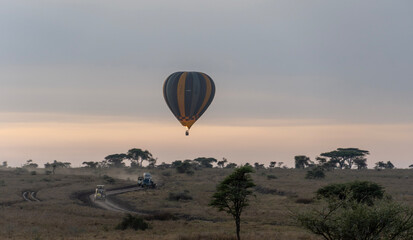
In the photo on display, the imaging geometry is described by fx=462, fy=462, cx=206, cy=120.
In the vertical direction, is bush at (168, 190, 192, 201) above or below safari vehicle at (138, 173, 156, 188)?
below

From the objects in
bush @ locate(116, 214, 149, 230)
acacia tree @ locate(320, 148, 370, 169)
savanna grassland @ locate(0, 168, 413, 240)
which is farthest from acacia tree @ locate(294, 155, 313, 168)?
bush @ locate(116, 214, 149, 230)

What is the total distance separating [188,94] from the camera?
83750 mm

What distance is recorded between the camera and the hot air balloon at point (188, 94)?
83.8 meters

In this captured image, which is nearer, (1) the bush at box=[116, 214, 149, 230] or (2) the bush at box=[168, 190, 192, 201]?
(1) the bush at box=[116, 214, 149, 230]

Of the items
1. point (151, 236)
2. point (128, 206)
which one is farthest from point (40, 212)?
point (151, 236)

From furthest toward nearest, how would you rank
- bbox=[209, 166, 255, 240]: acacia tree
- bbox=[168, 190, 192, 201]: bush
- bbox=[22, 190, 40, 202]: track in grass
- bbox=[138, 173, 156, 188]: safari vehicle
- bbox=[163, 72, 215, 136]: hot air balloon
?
bbox=[138, 173, 156, 188]: safari vehicle
bbox=[163, 72, 215, 136]: hot air balloon
bbox=[168, 190, 192, 201]: bush
bbox=[22, 190, 40, 202]: track in grass
bbox=[209, 166, 255, 240]: acacia tree

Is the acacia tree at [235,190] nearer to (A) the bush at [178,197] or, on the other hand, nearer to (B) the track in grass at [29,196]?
(A) the bush at [178,197]

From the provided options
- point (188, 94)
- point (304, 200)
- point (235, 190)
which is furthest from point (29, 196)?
point (235, 190)

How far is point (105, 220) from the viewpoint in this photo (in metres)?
54.8

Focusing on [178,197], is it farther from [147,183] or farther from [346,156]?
[346,156]

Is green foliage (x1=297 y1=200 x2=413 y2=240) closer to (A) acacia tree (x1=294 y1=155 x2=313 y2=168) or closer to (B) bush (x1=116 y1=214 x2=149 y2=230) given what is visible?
(B) bush (x1=116 y1=214 x2=149 y2=230)

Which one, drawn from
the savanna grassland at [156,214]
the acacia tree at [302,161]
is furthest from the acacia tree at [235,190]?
the acacia tree at [302,161]

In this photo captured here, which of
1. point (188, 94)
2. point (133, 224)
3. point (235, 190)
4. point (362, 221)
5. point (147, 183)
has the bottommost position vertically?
point (133, 224)

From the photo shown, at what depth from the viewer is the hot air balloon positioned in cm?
8375
